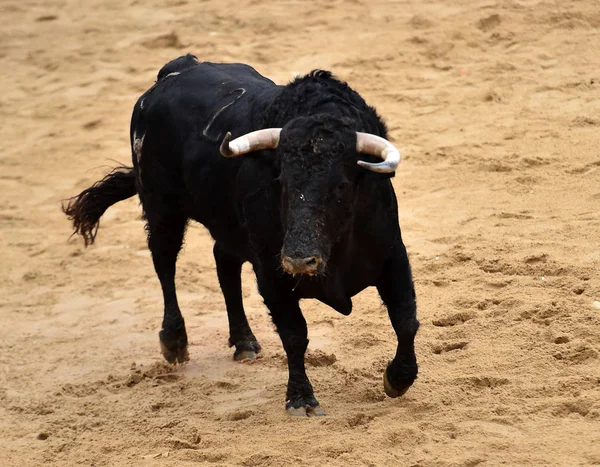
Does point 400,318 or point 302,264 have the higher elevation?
point 302,264

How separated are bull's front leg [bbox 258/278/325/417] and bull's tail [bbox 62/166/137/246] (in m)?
2.25

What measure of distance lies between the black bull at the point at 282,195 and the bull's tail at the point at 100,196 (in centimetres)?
70

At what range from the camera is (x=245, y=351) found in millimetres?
6496

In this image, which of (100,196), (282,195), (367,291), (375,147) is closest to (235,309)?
(367,291)

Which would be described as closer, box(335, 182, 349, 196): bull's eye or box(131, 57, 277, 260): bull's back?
box(335, 182, 349, 196): bull's eye

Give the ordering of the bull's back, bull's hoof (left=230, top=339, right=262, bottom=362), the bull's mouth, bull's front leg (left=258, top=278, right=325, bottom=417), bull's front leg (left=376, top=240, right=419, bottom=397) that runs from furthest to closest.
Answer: bull's hoof (left=230, top=339, right=262, bottom=362), the bull's back, bull's front leg (left=258, top=278, right=325, bottom=417), bull's front leg (left=376, top=240, right=419, bottom=397), the bull's mouth

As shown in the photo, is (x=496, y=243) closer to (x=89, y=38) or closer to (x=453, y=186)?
(x=453, y=186)

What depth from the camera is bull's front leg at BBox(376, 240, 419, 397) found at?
203 inches

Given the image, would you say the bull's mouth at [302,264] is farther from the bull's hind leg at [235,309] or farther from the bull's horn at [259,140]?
the bull's hind leg at [235,309]

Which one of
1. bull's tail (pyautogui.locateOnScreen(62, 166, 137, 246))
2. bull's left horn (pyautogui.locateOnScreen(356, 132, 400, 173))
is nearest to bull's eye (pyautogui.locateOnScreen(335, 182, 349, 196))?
bull's left horn (pyautogui.locateOnScreen(356, 132, 400, 173))

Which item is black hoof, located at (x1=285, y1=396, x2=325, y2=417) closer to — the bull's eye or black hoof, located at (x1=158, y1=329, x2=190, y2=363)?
the bull's eye

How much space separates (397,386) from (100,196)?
10.1ft

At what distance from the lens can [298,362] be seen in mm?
5348

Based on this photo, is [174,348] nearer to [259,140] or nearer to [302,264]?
[259,140]
